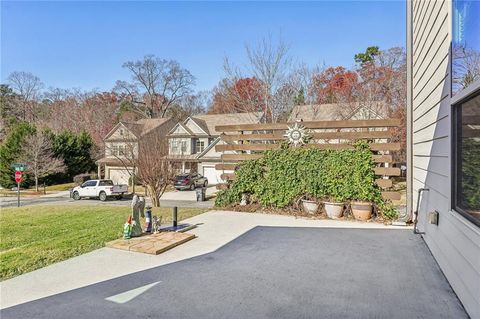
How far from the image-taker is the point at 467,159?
9.70ft

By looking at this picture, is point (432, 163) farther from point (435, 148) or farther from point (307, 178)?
point (307, 178)

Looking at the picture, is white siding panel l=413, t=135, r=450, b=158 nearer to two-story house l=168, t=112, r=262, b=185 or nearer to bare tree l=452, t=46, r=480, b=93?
bare tree l=452, t=46, r=480, b=93

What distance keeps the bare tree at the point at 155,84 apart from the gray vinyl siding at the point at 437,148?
36706mm

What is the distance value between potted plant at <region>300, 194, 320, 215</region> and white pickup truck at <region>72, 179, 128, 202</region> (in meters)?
14.2

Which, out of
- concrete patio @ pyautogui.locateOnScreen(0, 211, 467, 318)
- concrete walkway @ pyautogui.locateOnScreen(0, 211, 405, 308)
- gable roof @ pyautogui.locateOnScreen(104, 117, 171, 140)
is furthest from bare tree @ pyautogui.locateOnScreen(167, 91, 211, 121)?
concrete patio @ pyautogui.locateOnScreen(0, 211, 467, 318)

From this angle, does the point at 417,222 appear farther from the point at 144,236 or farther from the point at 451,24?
the point at 144,236

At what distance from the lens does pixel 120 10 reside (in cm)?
888

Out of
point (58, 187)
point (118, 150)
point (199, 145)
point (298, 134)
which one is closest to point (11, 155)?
point (58, 187)

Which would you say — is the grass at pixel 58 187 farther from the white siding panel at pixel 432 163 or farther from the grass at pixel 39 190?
the white siding panel at pixel 432 163

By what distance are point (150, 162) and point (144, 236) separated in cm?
712

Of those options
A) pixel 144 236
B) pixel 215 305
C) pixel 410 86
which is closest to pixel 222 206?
pixel 144 236

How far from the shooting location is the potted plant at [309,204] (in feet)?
26.1

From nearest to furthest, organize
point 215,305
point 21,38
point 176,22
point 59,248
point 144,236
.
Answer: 1. point 215,305
2. point 59,248
3. point 144,236
4. point 21,38
5. point 176,22

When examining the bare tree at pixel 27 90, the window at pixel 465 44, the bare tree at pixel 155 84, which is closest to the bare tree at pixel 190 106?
the bare tree at pixel 155 84
